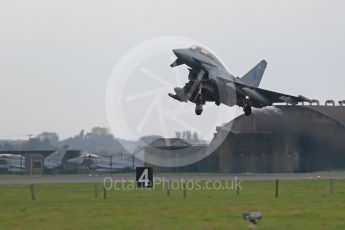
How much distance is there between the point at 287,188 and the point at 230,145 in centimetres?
3352

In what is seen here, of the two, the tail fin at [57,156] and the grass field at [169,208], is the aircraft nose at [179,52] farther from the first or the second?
the tail fin at [57,156]

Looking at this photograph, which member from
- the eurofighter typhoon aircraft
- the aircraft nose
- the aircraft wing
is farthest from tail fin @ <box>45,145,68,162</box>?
the aircraft nose

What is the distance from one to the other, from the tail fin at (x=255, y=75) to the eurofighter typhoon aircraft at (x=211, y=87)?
6713 millimetres

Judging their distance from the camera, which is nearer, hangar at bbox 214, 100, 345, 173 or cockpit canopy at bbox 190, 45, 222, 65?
cockpit canopy at bbox 190, 45, 222, 65

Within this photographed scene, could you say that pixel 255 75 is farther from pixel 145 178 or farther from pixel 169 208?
pixel 169 208

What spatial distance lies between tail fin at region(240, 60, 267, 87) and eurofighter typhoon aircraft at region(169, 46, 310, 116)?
671cm

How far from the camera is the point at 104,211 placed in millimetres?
32500

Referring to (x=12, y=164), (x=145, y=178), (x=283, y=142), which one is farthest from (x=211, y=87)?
(x=12, y=164)

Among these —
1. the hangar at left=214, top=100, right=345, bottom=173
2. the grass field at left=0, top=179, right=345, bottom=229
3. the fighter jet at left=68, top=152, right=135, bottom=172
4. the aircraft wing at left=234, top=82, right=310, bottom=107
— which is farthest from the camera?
the fighter jet at left=68, top=152, right=135, bottom=172

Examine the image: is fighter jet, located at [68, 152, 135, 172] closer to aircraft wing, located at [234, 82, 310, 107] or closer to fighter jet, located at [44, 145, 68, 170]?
fighter jet, located at [44, 145, 68, 170]

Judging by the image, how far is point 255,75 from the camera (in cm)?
6100

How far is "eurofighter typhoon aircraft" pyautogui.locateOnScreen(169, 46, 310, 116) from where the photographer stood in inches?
1905

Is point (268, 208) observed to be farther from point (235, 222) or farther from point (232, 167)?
point (232, 167)

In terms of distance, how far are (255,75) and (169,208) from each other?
2917 cm
